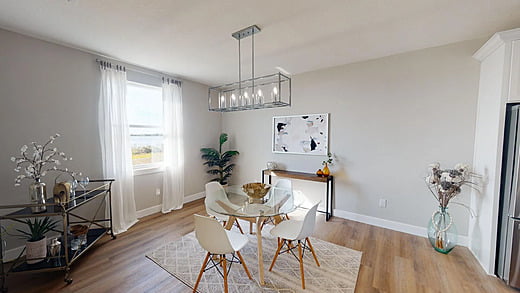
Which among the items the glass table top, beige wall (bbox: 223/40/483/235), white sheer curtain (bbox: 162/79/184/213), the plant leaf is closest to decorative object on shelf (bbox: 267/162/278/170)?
beige wall (bbox: 223/40/483/235)

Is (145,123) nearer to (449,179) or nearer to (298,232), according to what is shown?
(298,232)

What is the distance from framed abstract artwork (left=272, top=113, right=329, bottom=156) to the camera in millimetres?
3676

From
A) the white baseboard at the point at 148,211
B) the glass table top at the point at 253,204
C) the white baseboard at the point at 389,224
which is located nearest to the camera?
the glass table top at the point at 253,204

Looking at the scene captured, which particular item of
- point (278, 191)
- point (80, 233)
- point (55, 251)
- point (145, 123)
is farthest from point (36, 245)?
point (278, 191)

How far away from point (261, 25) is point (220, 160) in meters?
3.17

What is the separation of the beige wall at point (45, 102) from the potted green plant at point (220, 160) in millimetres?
2040

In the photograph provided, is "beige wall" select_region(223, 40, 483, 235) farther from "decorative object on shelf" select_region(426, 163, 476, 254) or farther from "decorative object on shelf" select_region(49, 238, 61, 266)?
"decorative object on shelf" select_region(49, 238, 61, 266)

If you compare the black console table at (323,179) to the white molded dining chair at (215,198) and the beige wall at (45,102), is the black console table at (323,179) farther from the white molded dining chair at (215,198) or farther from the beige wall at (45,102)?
the beige wall at (45,102)

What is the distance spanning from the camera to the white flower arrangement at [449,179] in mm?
2439

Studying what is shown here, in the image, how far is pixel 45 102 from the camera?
99.7 inches

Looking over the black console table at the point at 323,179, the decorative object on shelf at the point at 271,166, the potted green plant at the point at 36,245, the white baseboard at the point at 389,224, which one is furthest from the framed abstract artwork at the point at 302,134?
the potted green plant at the point at 36,245

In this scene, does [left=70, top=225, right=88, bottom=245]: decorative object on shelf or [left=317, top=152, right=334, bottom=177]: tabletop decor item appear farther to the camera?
[left=317, top=152, right=334, bottom=177]: tabletop decor item

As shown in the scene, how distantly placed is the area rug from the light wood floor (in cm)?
10

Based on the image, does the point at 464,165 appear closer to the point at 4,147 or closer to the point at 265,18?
the point at 265,18
